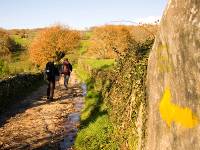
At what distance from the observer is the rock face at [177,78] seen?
10.1 ft

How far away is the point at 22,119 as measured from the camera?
1436 centimetres

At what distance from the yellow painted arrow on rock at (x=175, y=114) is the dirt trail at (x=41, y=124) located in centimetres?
690

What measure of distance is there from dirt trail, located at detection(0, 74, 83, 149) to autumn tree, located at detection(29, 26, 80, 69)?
40.2 m

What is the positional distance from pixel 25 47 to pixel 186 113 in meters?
80.5

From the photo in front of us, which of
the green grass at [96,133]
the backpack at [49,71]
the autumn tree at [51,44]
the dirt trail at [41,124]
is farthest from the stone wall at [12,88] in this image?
the autumn tree at [51,44]

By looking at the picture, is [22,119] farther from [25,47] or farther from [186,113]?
[25,47]

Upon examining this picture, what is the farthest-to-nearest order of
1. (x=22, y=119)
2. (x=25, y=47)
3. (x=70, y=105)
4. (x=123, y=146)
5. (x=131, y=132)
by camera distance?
1. (x=25, y=47)
2. (x=70, y=105)
3. (x=22, y=119)
4. (x=123, y=146)
5. (x=131, y=132)

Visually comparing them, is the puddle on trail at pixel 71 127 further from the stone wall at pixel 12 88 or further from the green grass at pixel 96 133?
the stone wall at pixel 12 88

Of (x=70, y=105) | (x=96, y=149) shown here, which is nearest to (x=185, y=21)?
(x=96, y=149)

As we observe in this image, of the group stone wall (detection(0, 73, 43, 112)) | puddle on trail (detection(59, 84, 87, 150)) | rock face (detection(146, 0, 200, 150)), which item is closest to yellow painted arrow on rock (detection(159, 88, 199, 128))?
rock face (detection(146, 0, 200, 150))

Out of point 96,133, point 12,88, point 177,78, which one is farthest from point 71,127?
point 177,78

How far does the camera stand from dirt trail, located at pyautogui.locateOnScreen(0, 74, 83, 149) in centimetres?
1073

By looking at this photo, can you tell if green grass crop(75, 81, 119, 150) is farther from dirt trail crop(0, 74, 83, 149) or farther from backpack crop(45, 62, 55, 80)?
backpack crop(45, 62, 55, 80)

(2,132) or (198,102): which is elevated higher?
(198,102)
